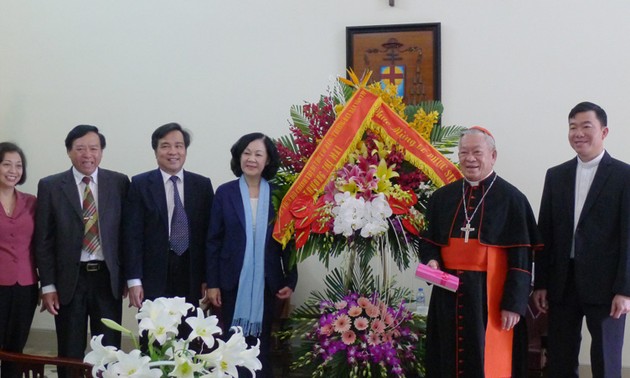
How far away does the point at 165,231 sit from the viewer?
9.86 feet

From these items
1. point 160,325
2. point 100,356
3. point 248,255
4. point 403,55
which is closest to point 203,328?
point 160,325

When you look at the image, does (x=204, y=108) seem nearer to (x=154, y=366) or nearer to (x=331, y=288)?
(x=331, y=288)

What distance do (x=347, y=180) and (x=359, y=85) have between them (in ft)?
1.85

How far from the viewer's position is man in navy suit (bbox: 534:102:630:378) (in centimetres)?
264

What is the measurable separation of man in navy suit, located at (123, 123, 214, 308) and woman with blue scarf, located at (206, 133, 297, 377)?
0.34 ft

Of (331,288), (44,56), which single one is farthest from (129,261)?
(44,56)

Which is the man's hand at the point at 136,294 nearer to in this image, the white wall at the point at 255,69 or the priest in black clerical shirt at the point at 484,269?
the priest in black clerical shirt at the point at 484,269

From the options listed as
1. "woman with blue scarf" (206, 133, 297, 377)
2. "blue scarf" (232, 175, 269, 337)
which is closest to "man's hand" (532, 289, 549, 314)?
"woman with blue scarf" (206, 133, 297, 377)

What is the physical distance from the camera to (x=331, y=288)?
10.4ft

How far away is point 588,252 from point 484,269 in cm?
46

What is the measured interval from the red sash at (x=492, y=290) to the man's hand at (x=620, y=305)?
45 cm

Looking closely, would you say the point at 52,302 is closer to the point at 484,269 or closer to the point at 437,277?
the point at 437,277

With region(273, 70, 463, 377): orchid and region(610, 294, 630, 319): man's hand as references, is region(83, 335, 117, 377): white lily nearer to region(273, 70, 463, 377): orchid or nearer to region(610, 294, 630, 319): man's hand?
region(273, 70, 463, 377): orchid

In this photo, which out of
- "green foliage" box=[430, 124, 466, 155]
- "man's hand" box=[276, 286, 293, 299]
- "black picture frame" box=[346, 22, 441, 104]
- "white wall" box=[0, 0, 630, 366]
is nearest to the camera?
"man's hand" box=[276, 286, 293, 299]
